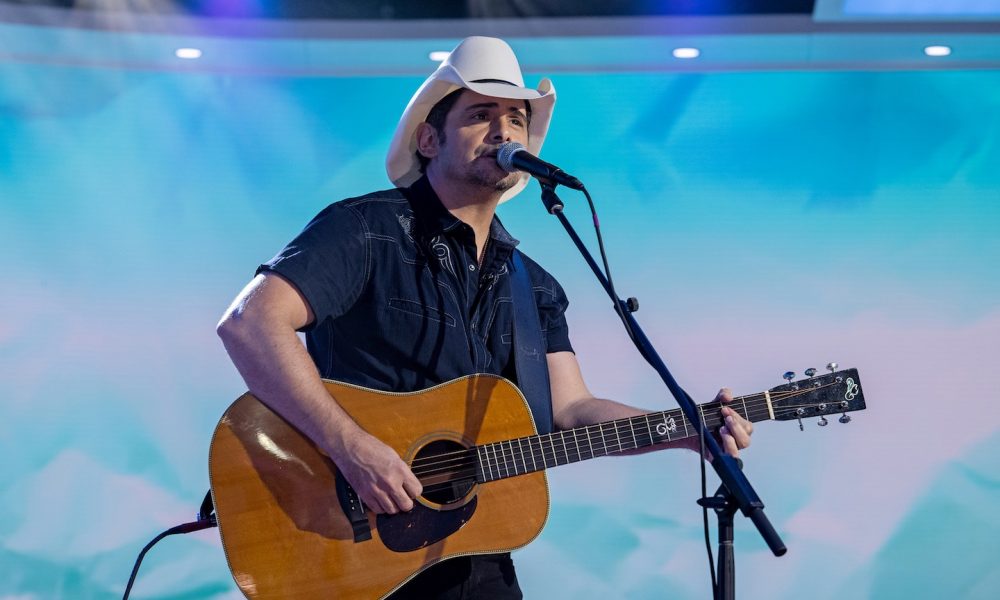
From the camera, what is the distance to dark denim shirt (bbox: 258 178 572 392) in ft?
9.21

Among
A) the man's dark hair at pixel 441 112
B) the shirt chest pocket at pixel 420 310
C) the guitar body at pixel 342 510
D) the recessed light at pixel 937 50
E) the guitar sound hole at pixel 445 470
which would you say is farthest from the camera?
the recessed light at pixel 937 50

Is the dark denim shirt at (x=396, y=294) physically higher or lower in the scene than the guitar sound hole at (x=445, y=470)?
higher

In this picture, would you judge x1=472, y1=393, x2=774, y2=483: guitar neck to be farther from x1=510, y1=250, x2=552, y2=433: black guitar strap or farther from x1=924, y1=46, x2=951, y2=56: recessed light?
x1=924, y1=46, x2=951, y2=56: recessed light

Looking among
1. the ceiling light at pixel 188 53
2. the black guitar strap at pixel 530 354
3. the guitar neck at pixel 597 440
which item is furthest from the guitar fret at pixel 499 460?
the ceiling light at pixel 188 53

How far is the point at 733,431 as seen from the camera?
277 cm

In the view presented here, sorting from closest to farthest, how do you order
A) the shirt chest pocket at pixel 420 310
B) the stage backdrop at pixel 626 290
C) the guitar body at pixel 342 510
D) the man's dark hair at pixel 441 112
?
1. the guitar body at pixel 342 510
2. the shirt chest pocket at pixel 420 310
3. the man's dark hair at pixel 441 112
4. the stage backdrop at pixel 626 290

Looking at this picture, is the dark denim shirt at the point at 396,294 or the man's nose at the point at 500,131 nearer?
the dark denim shirt at the point at 396,294

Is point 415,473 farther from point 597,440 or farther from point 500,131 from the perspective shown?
point 500,131

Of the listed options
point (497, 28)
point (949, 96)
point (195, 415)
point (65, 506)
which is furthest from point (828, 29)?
point (65, 506)

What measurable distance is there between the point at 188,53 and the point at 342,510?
9.93ft

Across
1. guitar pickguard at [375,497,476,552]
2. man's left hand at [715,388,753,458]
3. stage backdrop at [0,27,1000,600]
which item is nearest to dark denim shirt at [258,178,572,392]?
guitar pickguard at [375,497,476,552]

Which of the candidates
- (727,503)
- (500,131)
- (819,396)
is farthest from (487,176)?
(727,503)

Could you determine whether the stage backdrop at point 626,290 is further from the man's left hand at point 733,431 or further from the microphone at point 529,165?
the man's left hand at point 733,431

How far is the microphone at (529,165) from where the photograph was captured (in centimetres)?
245
